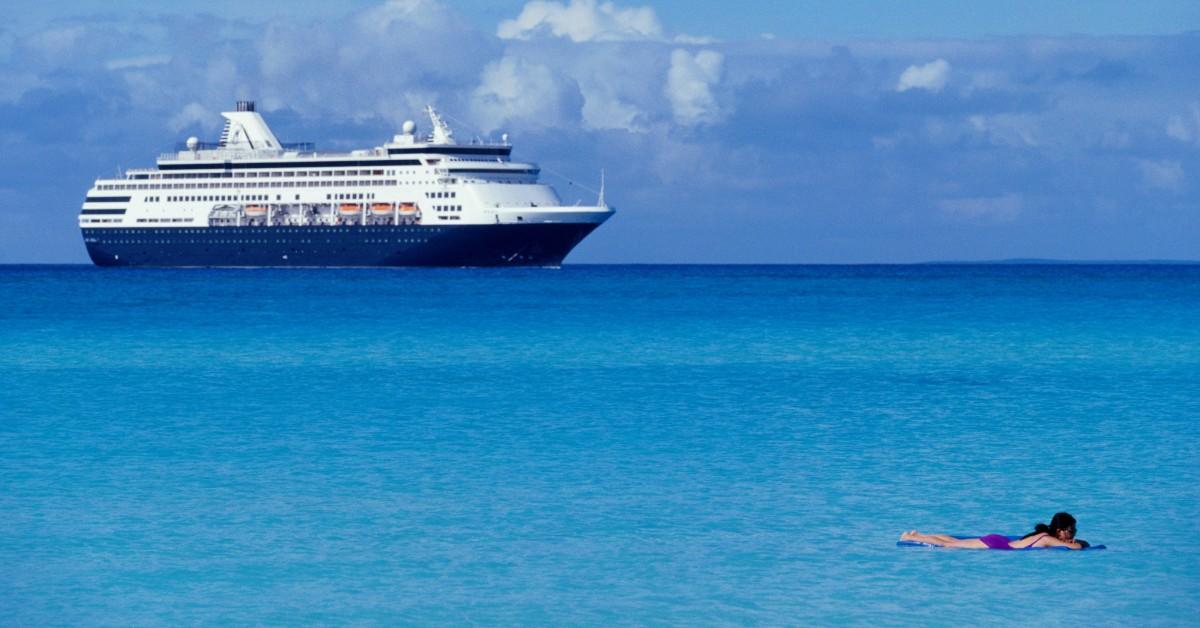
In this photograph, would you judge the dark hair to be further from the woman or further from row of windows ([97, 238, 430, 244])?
row of windows ([97, 238, 430, 244])

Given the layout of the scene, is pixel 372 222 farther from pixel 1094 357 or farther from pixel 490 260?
pixel 1094 357

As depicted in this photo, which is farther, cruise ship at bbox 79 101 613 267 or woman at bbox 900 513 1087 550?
cruise ship at bbox 79 101 613 267

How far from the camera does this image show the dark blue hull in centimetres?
8456

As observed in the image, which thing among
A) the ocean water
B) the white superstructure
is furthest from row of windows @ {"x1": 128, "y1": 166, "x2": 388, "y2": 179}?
the ocean water

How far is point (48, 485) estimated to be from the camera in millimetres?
15102

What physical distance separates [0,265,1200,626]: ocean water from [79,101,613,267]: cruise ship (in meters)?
49.4

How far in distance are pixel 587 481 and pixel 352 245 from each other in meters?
73.1

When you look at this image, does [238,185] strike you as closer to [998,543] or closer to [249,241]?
[249,241]

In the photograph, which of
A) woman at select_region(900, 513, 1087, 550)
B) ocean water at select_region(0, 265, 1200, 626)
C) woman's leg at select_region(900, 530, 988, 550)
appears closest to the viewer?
ocean water at select_region(0, 265, 1200, 626)

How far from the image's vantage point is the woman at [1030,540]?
11.9 metres

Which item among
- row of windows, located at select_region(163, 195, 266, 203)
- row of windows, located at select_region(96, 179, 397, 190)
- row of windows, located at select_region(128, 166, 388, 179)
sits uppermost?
row of windows, located at select_region(128, 166, 388, 179)

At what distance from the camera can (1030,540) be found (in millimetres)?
11898

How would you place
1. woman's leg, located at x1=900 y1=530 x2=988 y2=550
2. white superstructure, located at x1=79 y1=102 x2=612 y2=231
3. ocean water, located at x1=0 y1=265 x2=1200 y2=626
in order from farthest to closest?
white superstructure, located at x1=79 y1=102 x2=612 y2=231 < woman's leg, located at x1=900 y1=530 x2=988 y2=550 < ocean water, located at x1=0 y1=265 x2=1200 y2=626

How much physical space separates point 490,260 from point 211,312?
128 feet
